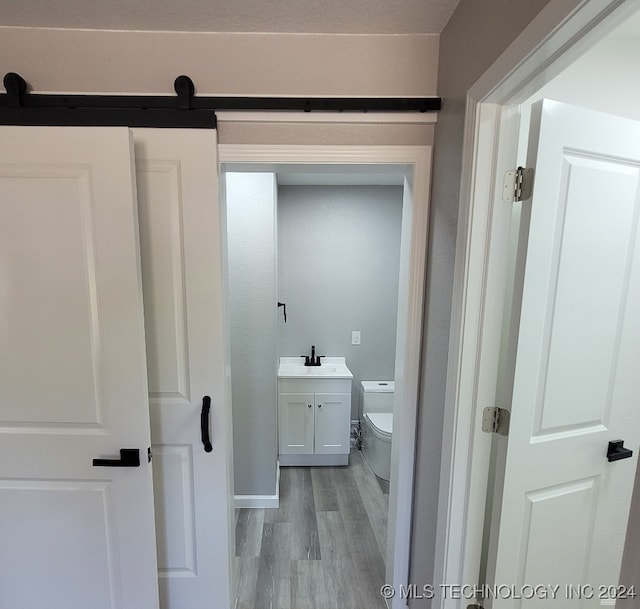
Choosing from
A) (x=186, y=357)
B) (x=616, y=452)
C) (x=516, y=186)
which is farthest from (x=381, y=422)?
(x=516, y=186)

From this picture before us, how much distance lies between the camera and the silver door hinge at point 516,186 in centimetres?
96

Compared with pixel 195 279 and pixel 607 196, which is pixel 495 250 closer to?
pixel 607 196

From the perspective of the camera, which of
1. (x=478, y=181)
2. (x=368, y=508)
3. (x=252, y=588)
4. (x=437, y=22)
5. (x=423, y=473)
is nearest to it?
(x=478, y=181)

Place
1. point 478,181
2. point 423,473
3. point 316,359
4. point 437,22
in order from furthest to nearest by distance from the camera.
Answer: point 316,359 → point 423,473 → point 437,22 → point 478,181

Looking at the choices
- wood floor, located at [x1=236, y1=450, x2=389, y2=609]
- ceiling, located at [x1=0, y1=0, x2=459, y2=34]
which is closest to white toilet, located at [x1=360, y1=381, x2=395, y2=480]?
wood floor, located at [x1=236, y1=450, x2=389, y2=609]

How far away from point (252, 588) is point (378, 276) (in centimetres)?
236

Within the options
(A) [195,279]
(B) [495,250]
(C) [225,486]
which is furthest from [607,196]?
(C) [225,486]

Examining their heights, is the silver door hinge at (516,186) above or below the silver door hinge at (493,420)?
A: above

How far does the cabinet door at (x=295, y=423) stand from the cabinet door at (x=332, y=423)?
0.21 feet

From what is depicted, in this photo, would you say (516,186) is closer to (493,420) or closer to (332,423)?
(493,420)

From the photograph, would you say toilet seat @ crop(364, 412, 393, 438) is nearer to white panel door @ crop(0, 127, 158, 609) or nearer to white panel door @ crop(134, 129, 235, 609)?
white panel door @ crop(134, 129, 235, 609)

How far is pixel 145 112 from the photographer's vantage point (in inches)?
45.4

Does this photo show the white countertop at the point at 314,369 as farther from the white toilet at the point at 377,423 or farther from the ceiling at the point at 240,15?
the ceiling at the point at 240,15

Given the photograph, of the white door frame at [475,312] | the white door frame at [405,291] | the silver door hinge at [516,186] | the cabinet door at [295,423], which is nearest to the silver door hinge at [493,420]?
the white door frame at [475,312]
